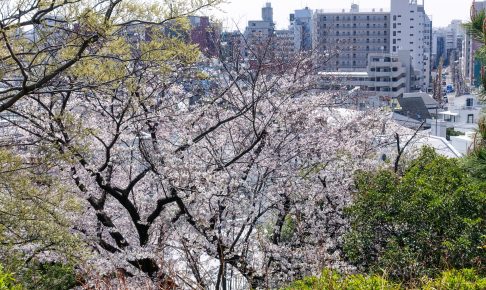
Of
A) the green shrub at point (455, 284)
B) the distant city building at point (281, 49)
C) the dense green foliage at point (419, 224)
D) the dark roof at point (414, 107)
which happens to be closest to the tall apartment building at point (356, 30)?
the dark roof at point (414, 107)

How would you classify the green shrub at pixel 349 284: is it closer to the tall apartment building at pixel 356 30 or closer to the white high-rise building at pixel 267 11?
the tall apartment building at pixel 356 30

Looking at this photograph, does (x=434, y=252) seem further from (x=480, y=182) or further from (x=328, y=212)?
(x=328, y=212)

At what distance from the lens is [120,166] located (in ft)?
26.2

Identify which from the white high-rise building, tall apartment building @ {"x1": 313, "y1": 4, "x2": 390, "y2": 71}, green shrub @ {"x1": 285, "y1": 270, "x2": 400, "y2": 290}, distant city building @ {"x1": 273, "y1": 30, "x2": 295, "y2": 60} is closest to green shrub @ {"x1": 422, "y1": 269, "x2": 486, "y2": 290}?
green shrub @ {"x1": 285, "y1": 270, "x2": 400, "y2": 290}

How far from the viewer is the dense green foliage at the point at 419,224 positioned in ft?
17.8

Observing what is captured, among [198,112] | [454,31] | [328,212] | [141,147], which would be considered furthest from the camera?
[454,31]

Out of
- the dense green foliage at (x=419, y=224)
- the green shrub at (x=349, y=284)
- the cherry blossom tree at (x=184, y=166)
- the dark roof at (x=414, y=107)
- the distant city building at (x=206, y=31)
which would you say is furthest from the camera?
the dark roof at (x=414, y=107)

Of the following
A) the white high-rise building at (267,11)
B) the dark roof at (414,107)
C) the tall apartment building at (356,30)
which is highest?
the white high-rise building at (267,11)

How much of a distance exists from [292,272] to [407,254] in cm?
157

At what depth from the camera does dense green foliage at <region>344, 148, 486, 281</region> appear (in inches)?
213

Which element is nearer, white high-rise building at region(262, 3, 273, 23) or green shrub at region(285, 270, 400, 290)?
green shrub at region(285, 270, 400, 290)

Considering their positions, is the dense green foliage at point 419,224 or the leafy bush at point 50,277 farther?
→ the leafy bush at point 50,277

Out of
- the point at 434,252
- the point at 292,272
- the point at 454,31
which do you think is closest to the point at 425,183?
the point at 434,252

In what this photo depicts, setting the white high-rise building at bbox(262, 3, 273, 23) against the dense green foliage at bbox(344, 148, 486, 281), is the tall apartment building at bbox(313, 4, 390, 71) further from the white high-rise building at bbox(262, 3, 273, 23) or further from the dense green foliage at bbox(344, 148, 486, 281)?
the dense green foliage at bbox(344, 148, 486, 281)
